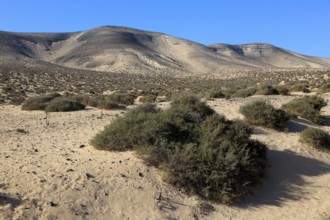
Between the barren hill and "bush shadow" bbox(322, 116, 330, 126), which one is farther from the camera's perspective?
the barren hill

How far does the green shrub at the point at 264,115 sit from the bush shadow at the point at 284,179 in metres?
2.25

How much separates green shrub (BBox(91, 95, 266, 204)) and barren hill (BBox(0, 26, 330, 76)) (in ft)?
267

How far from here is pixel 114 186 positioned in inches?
357

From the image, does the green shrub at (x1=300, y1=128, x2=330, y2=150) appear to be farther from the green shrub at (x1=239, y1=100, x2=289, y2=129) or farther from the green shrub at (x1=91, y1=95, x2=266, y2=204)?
the green shrub at (x1=91, y1=95, x2=266, y2=204)

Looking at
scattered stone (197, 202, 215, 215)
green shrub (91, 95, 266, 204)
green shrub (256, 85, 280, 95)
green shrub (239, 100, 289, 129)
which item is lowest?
scattered stone (197, 202, 215, 215)

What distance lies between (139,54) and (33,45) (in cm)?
3742

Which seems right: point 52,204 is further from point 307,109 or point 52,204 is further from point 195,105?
point 307,109

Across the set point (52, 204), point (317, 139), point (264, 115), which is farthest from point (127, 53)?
point (52, 204)

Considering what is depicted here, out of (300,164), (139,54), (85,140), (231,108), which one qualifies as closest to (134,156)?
(85,140)

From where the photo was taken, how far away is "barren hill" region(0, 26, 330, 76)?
104 m

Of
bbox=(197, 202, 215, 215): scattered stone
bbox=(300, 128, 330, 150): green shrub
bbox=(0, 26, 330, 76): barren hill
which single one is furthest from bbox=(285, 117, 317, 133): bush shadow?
bbox=(0, 26, 330, 76): barren hill

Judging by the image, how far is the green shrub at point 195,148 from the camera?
9453 millimetres

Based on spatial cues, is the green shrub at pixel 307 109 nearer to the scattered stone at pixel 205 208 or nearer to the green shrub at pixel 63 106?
→ the scattered stone at pixel 205 208

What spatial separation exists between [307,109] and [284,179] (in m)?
7.89
